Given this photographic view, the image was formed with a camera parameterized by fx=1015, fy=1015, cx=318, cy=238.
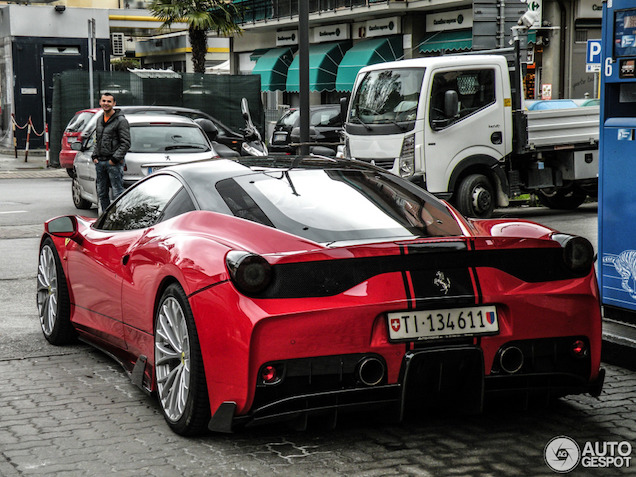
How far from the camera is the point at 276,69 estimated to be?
4488cm

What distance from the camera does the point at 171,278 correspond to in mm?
4840

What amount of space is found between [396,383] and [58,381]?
2.39m

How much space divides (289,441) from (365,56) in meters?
33.7

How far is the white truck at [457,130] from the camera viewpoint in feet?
49.0

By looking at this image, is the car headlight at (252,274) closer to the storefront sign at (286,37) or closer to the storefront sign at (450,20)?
the storefront sign at (450,20)

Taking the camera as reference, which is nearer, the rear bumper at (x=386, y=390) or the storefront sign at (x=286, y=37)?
the rear bumper at (x=386, y=390)

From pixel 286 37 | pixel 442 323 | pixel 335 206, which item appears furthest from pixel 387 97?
pixel 286 37

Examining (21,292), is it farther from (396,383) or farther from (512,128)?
(512,128)

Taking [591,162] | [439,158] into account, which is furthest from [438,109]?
[591,162]

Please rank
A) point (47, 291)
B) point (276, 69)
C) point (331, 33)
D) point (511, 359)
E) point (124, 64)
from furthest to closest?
point (124, 64) < point (276, 69) < point (331, 33) < point (47, 291) < point (511, 359)

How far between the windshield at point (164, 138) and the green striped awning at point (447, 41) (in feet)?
59.2

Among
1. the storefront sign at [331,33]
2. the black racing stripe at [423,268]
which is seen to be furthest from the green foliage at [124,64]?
the black racing stripe at [423,268]

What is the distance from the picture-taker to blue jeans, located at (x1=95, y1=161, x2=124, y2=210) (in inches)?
563

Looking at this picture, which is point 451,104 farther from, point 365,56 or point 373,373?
point 365,56
